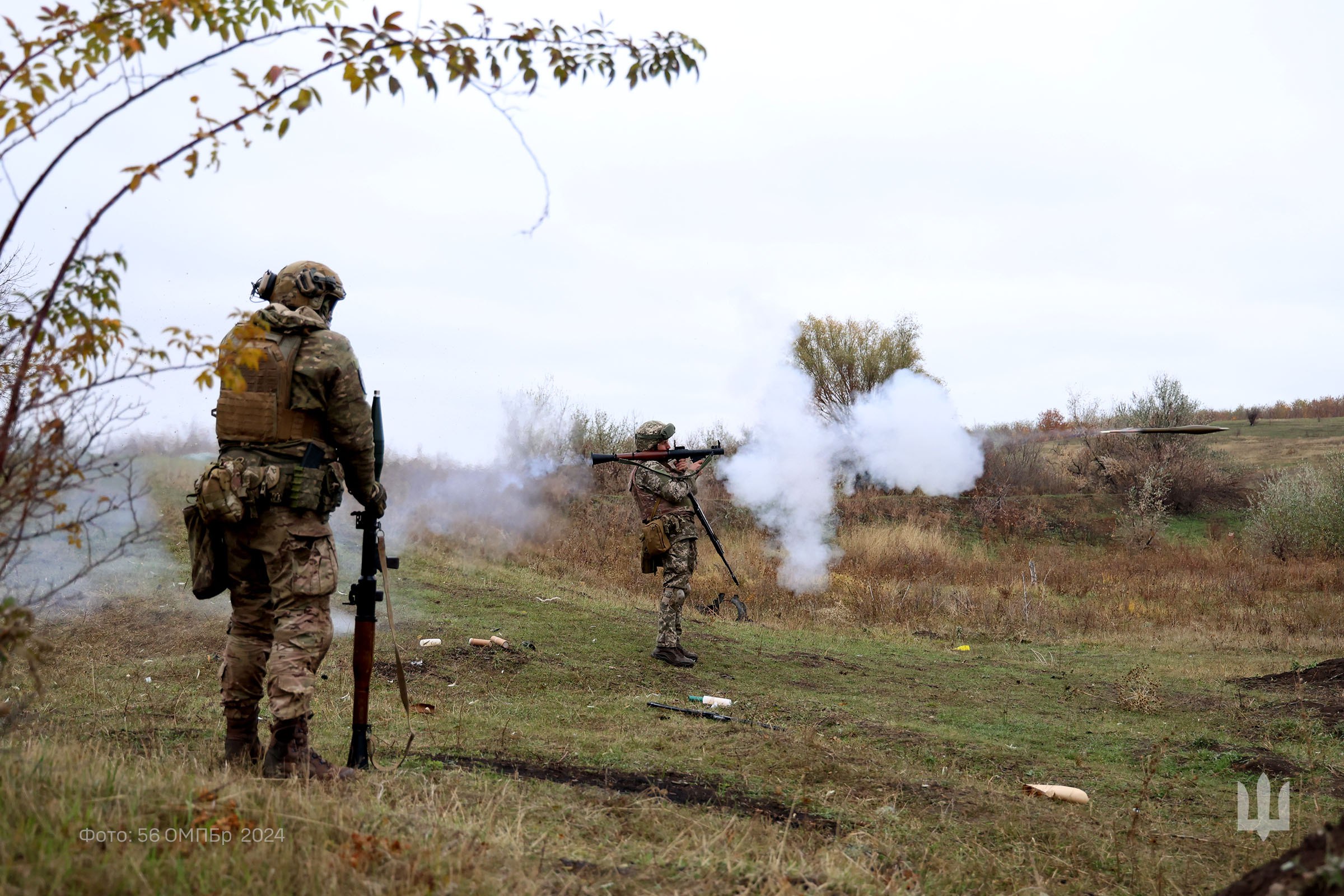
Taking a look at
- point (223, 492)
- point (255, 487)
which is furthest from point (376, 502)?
point (223, 492)

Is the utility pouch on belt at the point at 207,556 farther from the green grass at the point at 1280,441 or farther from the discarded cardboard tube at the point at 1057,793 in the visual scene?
the green grass at the point at 1280,441

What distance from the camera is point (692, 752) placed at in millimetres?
5914

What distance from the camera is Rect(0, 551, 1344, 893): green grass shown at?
3.03 m

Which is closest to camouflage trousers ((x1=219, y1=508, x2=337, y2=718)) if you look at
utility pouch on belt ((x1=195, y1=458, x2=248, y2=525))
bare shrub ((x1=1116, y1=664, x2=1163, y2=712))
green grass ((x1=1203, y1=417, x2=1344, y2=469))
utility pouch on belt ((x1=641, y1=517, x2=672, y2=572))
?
utility pouch on belt ((x1=195, y1=458, x2=248, y2=525))

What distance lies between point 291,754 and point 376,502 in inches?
47.3

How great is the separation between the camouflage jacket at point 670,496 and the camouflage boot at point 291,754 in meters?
5.57

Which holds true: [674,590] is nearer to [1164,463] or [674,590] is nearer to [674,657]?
[674,657]

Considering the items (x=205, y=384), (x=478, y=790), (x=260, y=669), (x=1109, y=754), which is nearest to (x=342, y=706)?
(x=260, y=669)

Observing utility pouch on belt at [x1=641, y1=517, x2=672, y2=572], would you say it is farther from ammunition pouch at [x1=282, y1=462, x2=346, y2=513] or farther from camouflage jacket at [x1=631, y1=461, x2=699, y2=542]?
ammunition pouch at [x1=282, y1=462, x2=346, y2=513]

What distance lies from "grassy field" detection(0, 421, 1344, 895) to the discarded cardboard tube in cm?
10

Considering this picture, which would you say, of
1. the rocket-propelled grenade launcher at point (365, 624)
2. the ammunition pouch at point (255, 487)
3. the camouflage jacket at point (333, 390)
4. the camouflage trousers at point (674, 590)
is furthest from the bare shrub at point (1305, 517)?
the ammunition pouch at point (255, 487)

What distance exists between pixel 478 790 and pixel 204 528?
5.79 ft

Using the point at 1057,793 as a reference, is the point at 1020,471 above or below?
above

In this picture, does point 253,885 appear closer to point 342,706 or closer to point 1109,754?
point 342,706
